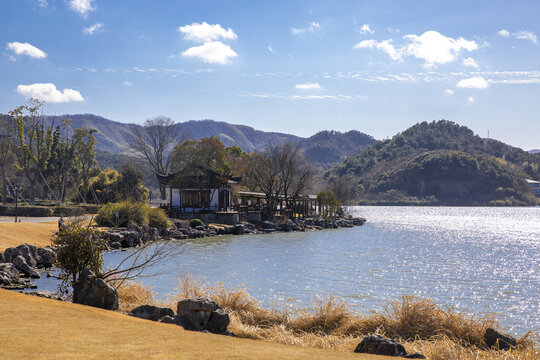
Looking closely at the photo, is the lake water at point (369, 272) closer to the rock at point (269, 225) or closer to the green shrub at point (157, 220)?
the green shrub at point (157, 220)

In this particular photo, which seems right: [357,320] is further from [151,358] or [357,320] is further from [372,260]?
[372,260]

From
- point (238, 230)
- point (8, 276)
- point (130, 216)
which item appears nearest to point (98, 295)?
point (8, 276)

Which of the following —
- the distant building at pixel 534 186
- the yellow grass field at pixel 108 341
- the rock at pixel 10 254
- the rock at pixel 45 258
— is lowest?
the rock at pixel 45 258

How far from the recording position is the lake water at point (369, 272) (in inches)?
749

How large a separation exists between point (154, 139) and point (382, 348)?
70137 millimetres

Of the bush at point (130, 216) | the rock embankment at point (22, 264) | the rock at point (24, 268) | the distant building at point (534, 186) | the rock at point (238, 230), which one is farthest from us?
the distant building at point (534, 186)

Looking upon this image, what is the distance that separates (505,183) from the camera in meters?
168

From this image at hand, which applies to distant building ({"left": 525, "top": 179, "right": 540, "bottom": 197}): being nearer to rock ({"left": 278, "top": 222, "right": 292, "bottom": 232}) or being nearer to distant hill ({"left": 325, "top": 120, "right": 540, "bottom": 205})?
distant hill ({"left": 325, "top": 120, "right": 540, "bottom": 205})

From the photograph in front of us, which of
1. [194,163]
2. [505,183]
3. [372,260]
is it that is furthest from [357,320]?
[505,183]

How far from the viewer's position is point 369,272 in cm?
2692

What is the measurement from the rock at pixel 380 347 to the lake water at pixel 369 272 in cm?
533

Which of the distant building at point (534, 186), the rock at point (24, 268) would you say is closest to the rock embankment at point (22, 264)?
the rock at point (24, 268)

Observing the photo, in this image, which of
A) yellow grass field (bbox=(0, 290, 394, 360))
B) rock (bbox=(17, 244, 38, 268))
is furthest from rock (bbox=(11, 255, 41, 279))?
yellow grass field (bbox=(0, 290, 394, 360))

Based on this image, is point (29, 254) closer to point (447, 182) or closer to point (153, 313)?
point (153, 313)
